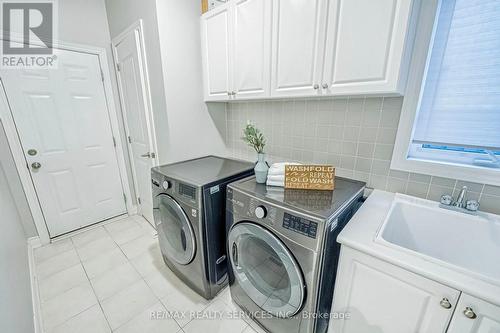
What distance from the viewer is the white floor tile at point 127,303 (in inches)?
56.1

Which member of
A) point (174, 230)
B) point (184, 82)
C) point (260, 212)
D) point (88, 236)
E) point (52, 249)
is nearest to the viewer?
point (260, 212)

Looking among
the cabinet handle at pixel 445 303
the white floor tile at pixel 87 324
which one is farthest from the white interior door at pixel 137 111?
the cabinet handle at pixel 445 303

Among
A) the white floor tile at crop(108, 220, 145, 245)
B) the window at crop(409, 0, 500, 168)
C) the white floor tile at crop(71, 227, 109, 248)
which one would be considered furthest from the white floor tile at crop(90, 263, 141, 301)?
the window at crop(409, 0, 500, 168)

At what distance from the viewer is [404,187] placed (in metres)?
1.31

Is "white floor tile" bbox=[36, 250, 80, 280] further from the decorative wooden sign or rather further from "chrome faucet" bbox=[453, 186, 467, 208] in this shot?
"chrome faucet" bbox=[453, 186, 467, 208]

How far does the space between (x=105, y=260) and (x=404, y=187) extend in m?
2.58

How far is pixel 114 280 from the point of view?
68.4 inches

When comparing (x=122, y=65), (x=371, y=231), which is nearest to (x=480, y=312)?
(x=371, y=231)

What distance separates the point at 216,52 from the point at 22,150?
206cm

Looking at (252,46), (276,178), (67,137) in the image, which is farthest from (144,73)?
(276,178)

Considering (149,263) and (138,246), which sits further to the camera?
(138,246)

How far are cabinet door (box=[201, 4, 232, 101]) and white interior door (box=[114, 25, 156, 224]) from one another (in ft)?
1.93

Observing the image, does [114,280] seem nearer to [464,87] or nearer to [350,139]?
[350,139]
